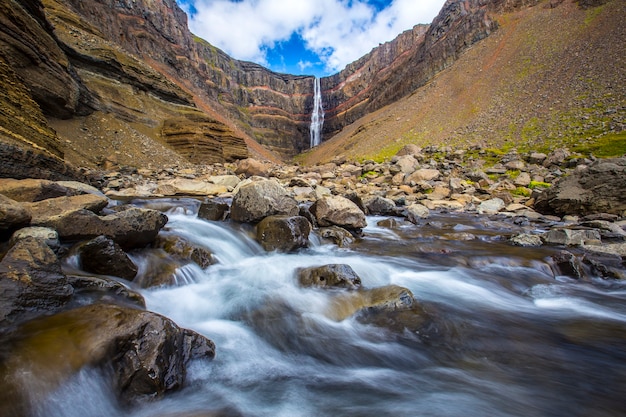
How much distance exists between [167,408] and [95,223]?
9.98ft

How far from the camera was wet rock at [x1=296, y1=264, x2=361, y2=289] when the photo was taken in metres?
4.42

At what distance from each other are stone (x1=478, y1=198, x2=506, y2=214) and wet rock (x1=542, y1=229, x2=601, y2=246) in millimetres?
4526

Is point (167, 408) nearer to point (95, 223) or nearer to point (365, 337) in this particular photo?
point (365, 337)

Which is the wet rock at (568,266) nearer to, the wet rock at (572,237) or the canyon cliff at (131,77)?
the wet rock at (572,237)

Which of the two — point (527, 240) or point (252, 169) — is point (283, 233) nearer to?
point (527, 240)

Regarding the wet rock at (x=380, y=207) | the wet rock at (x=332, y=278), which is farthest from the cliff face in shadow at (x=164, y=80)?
the wet rock at (x=380, y=207)

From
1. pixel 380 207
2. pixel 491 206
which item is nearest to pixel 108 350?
pixel 380 207

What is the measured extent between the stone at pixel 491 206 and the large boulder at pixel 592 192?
143 cm

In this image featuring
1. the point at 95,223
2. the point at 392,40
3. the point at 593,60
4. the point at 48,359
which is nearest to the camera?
the point at 48,359

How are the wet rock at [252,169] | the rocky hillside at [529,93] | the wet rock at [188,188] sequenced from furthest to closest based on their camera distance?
the rocky hillside at [529,93] < the wet rock at [252,169] < the wet rock at [188,188]

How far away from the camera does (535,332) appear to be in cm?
363

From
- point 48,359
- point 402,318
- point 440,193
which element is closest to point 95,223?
point 48,359

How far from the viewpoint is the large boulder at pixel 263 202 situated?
6.59 meters

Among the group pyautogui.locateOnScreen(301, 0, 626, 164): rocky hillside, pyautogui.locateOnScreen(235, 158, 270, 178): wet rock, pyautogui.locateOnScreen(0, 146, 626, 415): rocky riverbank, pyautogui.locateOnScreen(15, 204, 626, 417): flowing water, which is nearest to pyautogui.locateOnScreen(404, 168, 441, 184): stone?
pyautogui.locateOnScreen(0, 146, 626, 415): rocky riverbank
